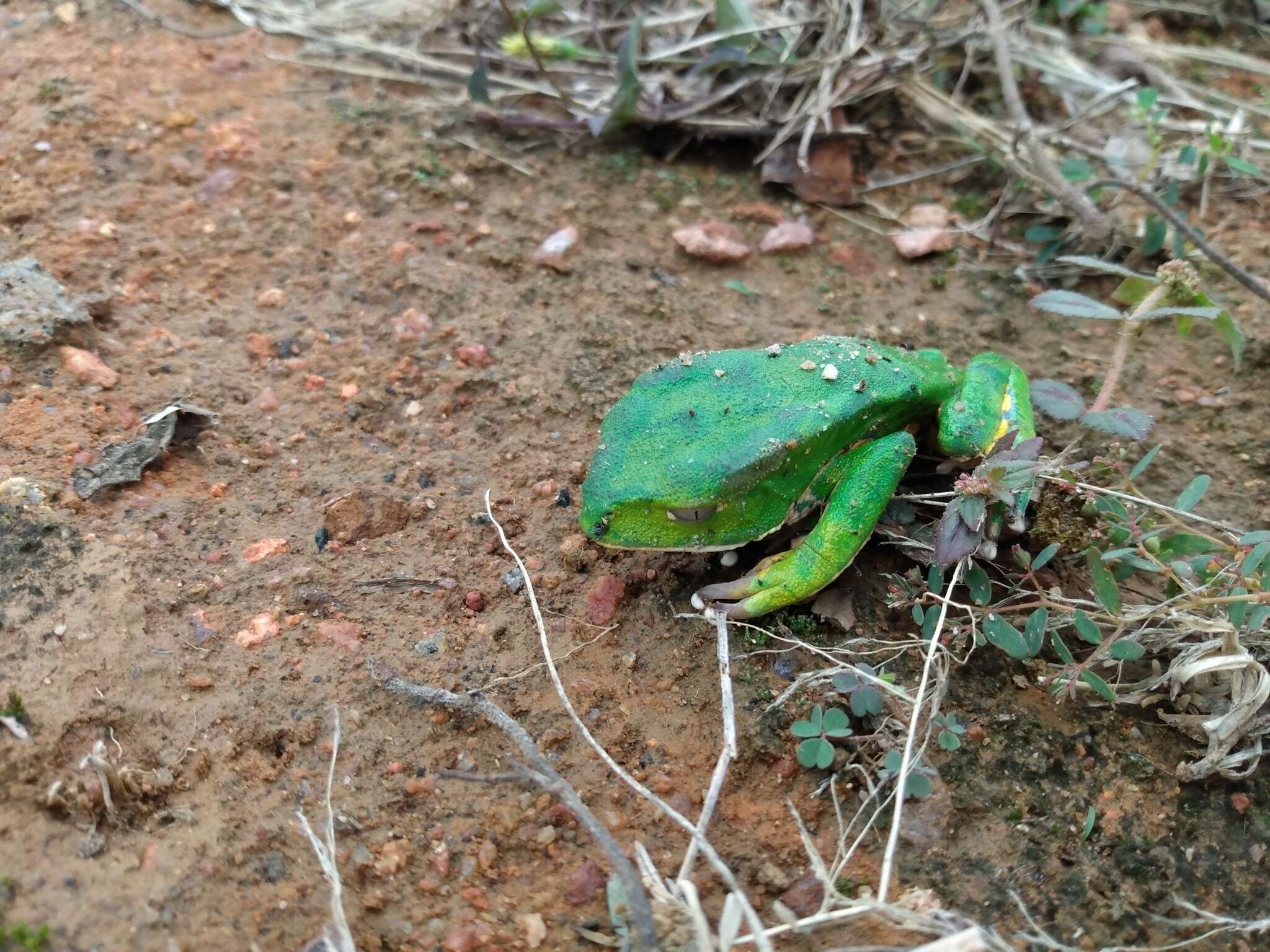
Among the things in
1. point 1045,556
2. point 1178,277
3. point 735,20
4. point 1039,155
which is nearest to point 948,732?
point 1045,556

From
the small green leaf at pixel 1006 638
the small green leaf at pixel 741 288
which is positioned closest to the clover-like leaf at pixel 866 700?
the small green leaf at pixel 1006 638

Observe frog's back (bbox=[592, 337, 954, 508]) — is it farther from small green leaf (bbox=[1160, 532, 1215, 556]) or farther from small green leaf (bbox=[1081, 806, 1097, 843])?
small green leaf (bbox=[1081, 806, 1097, 843])

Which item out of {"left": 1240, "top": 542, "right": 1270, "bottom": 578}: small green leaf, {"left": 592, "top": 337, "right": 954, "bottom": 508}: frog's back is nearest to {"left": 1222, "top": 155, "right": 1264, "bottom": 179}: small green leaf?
{"left": 592, "top": 337, "right": 954, "bottom": 508}: frog's back

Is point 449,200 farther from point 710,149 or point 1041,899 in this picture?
point 1041,899

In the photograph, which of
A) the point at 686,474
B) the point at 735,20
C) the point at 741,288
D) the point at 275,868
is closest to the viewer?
the point at 275,868

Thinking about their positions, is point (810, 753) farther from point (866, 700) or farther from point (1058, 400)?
point (1058, 400)

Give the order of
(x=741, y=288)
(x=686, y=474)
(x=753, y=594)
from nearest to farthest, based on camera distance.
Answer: (x=686, y=474), (x=753, y=594), (x=741, y=288)
